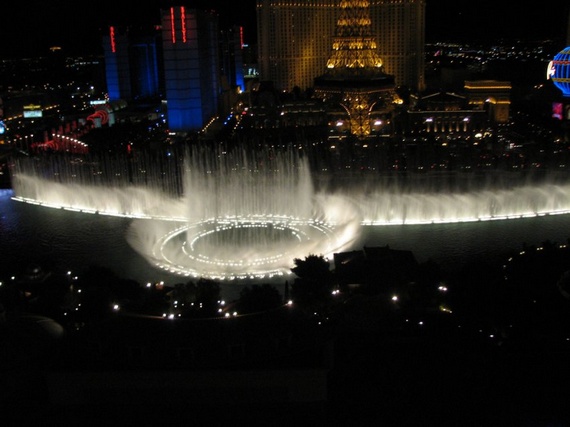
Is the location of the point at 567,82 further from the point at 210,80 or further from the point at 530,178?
the point at 210,80

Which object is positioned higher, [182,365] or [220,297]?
[182,365]

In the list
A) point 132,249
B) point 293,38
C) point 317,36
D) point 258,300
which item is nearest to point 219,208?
point 132,249

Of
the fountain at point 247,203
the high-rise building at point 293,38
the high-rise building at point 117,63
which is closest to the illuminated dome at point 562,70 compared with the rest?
the fountain at point 247,203

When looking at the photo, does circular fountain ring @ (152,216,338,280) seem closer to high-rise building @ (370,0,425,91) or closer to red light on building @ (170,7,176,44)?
red light on building @ (170,7,176,44)

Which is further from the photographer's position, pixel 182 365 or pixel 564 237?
pixel 564 237

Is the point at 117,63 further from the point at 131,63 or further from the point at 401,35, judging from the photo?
the point at 401,35

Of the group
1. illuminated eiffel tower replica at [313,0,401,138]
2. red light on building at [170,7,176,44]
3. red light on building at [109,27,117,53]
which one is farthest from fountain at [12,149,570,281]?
red light on building at [109,27,117,53]

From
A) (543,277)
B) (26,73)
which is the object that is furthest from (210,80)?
(26,73)
